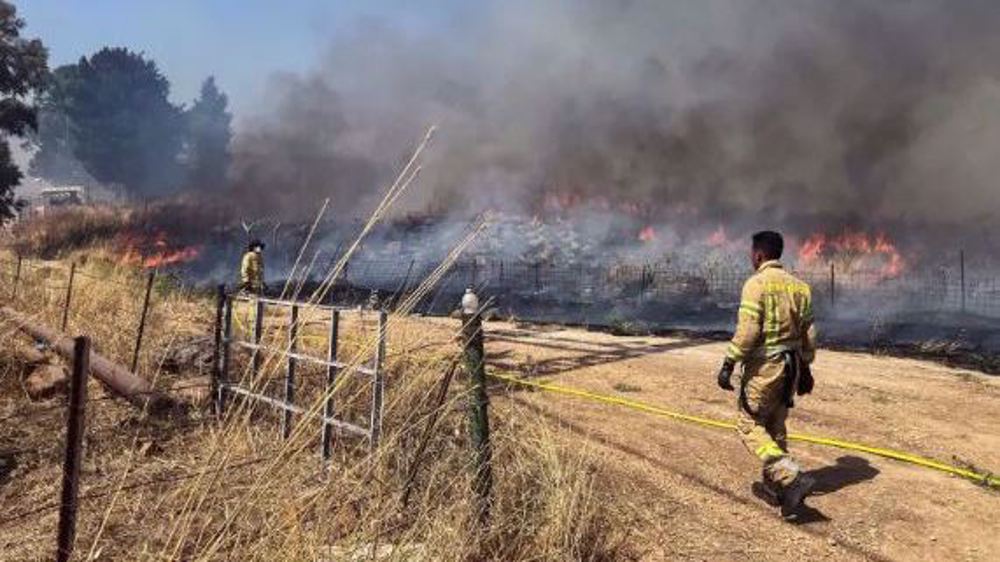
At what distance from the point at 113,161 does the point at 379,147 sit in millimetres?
25090

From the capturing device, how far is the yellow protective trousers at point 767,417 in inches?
198

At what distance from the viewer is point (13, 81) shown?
2770 cm

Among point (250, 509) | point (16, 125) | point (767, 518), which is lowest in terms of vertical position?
point (767, 518)

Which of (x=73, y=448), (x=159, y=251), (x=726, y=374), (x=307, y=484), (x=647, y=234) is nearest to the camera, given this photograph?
(x=73, y=448)

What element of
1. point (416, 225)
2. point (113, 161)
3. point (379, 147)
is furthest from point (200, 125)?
point (416, 225)

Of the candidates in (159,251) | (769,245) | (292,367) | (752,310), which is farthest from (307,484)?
(159,251)

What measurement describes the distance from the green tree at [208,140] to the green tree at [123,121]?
1456 millimetres

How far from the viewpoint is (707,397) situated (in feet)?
26.3

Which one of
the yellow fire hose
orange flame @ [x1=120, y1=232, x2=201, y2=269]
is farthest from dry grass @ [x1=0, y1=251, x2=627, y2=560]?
orange flame @ [x1=120, y1=232, x2=201, y2=269]

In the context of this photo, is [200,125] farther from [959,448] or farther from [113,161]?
[959,448]

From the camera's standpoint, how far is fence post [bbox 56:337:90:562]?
2.82 m

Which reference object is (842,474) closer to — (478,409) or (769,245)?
(769,245)

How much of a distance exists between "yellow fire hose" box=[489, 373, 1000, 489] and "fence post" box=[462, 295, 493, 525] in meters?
3.43

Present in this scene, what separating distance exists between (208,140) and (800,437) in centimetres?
5103
